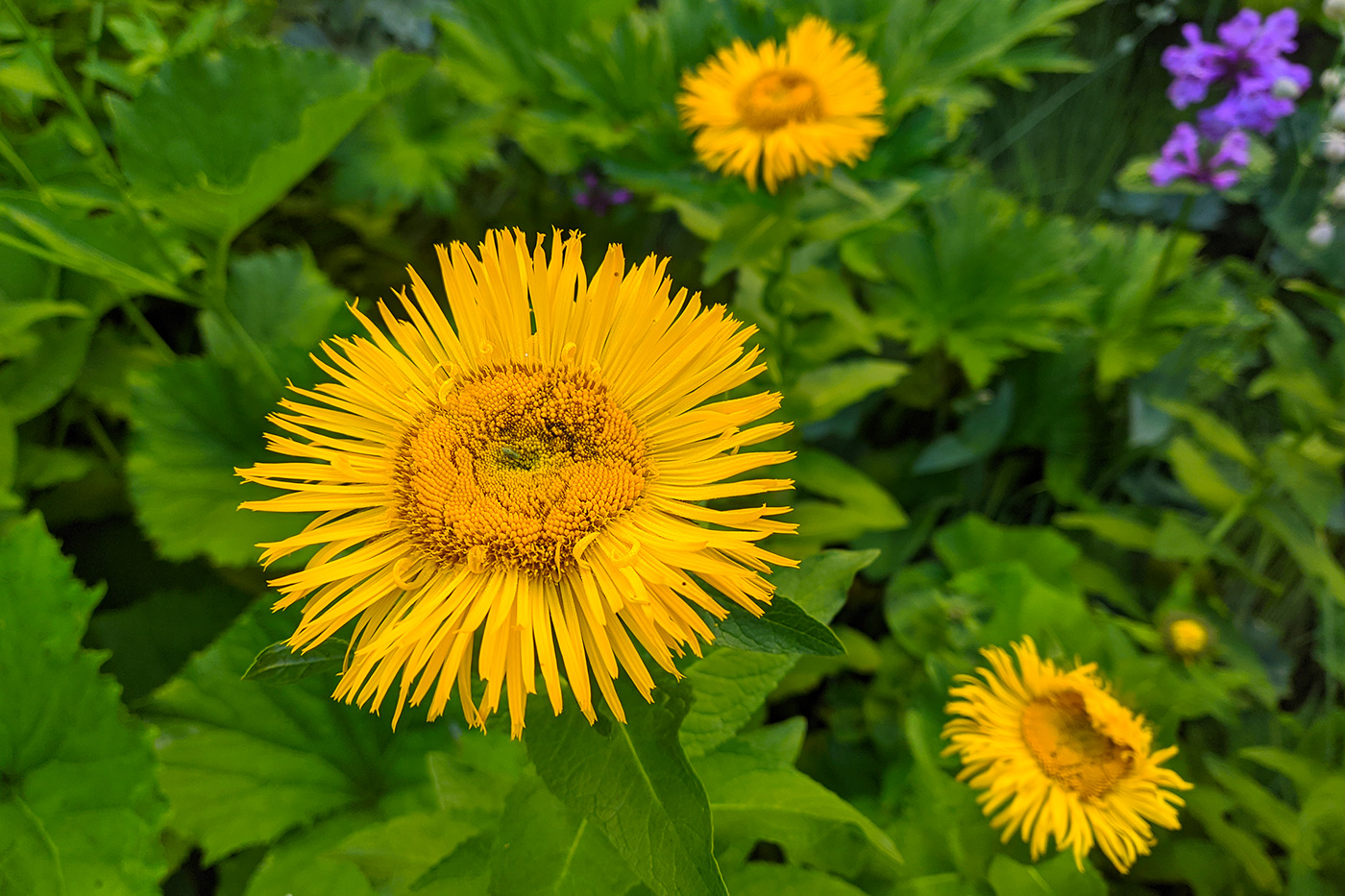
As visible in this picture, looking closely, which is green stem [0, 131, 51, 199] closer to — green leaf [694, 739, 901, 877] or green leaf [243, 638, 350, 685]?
green leaf [243, 638, 350, 685]

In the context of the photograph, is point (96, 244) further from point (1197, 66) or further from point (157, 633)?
point (1197, 66)

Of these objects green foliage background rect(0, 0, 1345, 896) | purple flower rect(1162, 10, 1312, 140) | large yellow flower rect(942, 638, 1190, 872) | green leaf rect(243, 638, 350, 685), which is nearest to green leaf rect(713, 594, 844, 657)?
green foliage background rect(0, 0, 1345, 896)

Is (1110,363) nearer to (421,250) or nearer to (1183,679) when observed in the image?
(1183,679)

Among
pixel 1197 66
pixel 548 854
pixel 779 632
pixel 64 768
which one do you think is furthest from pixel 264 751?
pixel 1197 66

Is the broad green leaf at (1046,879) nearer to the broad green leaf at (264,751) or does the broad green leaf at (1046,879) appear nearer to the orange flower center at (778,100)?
the broad green leaf at (264,751)

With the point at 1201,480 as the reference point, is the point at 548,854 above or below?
above
